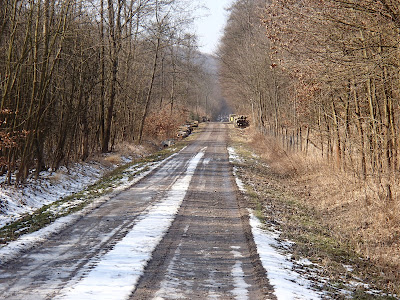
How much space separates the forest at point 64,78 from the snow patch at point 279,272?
689 centimetres

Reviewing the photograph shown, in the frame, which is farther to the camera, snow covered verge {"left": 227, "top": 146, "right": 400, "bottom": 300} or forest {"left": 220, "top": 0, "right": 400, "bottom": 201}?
forest {"left": 220, "top": 0, "right": 400, "bottom": 201}

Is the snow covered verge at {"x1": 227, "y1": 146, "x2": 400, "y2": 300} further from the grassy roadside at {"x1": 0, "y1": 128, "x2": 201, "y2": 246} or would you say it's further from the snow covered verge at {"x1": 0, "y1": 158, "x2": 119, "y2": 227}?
the snow covered verge at {"x1": 0, "y1": 158, "x2": 119, "y2": 227}

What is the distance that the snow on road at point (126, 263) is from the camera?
522cm

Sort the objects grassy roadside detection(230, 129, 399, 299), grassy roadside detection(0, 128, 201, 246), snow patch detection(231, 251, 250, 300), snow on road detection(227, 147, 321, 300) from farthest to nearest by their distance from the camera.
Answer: grassy roadside detection(0, 128, 201, 246), grassy roadside detection(230, 129, 399, 299), snow on road detection(227, 147, 321, 300), snow patch detection(231, 251, 250, 300)

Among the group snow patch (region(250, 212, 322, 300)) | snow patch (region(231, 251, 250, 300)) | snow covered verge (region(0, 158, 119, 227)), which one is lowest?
snow patch (region(250, 212, 322, 300))

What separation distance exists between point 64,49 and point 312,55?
33.1 ft

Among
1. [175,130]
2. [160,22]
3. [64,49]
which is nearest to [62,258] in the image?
[64,49]

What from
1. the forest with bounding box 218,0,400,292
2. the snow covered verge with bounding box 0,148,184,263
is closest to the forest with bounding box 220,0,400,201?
the forest with bounding box 218,0,400,292

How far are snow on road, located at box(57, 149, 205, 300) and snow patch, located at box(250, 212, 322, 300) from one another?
1880mm

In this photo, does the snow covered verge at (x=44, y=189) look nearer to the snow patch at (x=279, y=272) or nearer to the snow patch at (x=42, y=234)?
the snow patch at (x=42, y=234)

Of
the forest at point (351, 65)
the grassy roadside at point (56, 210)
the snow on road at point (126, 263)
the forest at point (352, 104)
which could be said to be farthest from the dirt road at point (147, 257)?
the forest at point (351, 65)

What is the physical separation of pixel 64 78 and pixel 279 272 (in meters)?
13.0

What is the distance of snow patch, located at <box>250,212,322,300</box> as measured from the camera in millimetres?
5603

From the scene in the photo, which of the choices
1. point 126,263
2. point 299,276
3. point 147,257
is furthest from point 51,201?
point 299,276
